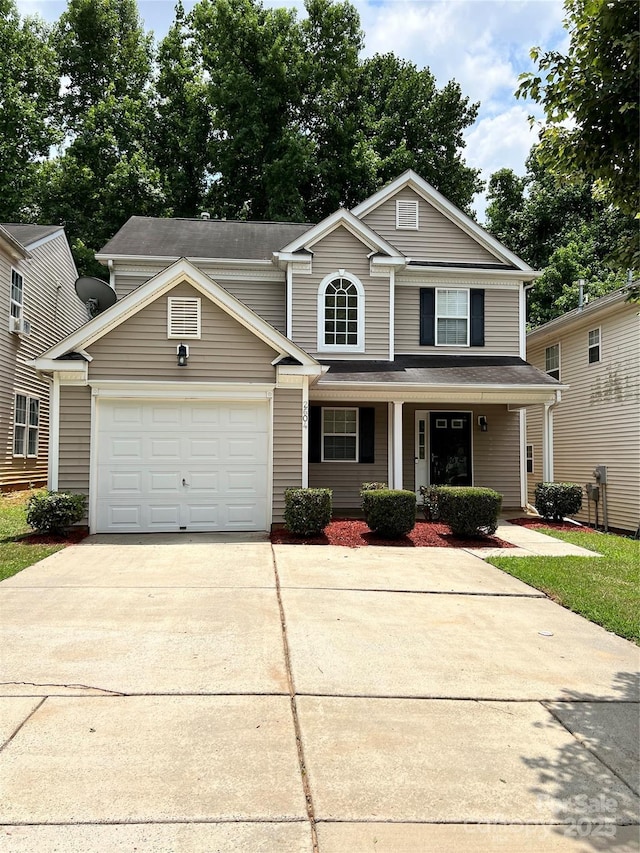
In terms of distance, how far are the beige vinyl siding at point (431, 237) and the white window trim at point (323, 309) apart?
2199mm

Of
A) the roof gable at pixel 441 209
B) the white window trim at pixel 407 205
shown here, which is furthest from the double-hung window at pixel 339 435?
the roof gable at pixel 441 209

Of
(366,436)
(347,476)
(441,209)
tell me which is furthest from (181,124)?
(347,476)

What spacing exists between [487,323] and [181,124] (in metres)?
20.9

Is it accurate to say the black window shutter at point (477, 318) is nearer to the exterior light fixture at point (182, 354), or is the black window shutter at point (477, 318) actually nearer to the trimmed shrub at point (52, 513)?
the exterior light fixture at point (182, 354)

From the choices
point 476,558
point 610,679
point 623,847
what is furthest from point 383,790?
point 476,558

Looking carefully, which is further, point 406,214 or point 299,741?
point 406,214

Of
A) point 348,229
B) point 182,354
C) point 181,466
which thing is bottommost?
point 181,466

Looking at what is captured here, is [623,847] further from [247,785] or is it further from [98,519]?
[98,519]

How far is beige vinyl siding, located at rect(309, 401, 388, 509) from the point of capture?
48.0 ft

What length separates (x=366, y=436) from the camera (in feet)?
48.2

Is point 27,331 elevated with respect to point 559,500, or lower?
elevated

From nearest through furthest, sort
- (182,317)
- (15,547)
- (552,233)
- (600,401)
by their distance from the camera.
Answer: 1. (15,547)
2. (182,317)
3. (600,401)
4. (552,233)

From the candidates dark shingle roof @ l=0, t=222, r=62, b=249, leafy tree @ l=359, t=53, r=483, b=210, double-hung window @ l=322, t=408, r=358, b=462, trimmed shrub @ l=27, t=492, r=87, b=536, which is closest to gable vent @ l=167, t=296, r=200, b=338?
trimmed shrub @ l=27, t=492, r=87, b=536

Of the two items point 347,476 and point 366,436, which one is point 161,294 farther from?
point 347,476
